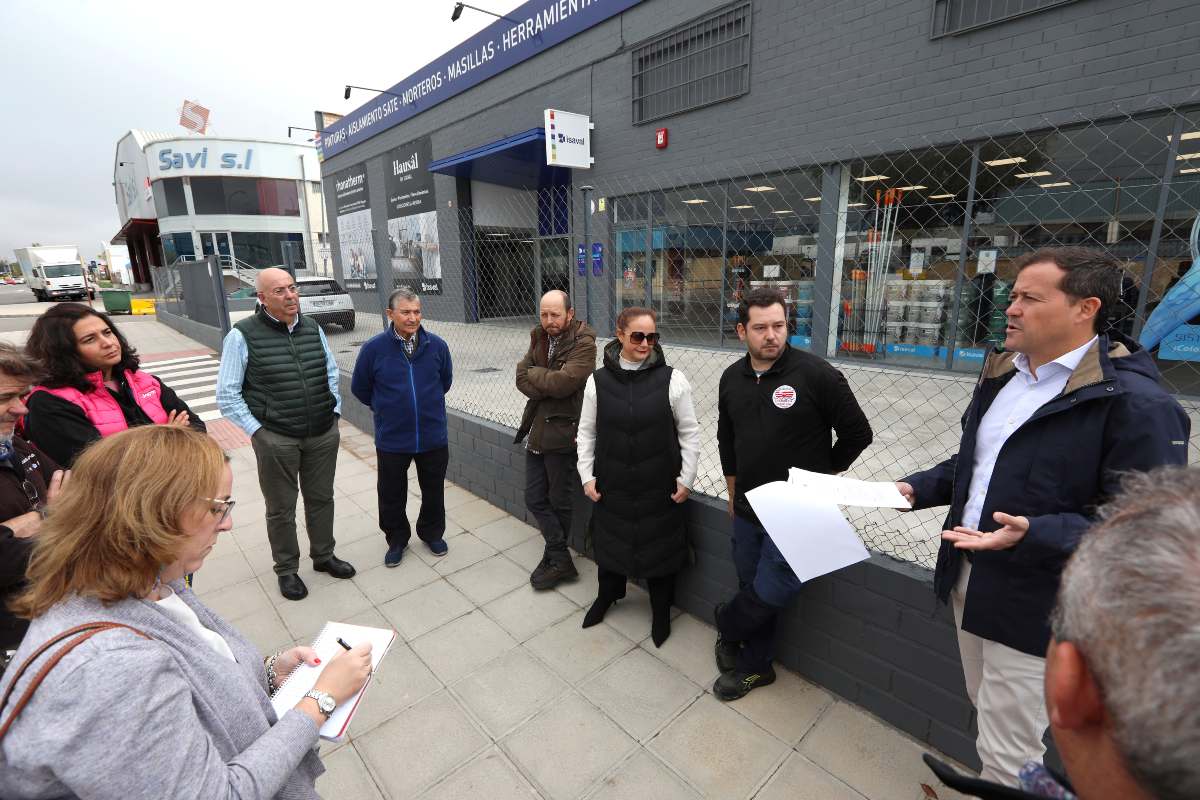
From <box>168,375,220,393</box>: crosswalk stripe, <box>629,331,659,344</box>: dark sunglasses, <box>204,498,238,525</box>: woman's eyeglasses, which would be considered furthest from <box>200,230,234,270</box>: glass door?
<box>204,498,238,525</box>: woman's eyeglasses

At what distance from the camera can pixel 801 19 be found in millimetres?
7230

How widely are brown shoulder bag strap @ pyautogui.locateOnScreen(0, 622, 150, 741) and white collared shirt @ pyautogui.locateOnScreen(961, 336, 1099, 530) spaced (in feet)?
6.63

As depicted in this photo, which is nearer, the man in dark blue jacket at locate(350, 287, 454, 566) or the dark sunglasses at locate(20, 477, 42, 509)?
the dark sunglasses at locate(20, 477, 42, 509)

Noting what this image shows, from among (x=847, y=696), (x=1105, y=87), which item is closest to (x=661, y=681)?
(x=847, y=696)

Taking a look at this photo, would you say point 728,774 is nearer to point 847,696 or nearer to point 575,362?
point 847,696

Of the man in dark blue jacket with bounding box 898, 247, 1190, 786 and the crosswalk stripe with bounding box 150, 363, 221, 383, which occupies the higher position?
the man in dark blue jacket with bounding box 898, 247, 1190, 786

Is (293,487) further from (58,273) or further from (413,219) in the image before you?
(58,273)

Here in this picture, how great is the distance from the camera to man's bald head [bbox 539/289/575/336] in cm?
313

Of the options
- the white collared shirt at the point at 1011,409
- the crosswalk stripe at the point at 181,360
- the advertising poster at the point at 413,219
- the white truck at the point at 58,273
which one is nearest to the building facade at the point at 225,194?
the white truck at the point at 58,273

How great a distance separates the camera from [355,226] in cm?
1794

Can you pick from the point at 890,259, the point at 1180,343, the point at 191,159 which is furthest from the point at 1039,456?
the point at 191,159

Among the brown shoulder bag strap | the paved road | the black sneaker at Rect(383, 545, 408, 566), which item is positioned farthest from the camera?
the paved road

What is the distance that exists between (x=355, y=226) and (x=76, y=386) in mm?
17478

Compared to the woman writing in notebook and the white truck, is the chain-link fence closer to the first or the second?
Result: the woman writing in notebook
